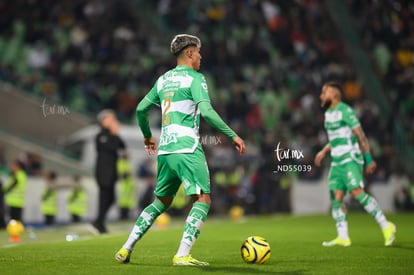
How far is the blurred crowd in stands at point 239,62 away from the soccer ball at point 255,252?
1597 centimetres

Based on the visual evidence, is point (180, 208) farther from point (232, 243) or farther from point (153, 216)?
point (153, 216)

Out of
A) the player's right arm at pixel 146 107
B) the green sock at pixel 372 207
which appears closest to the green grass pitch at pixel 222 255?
the green sock at pixel 372 207

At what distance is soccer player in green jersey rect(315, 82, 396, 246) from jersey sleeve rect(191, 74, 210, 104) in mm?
4146

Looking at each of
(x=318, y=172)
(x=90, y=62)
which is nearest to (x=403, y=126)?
(x=318, y=172)

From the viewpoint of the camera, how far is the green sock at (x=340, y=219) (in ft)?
39.2

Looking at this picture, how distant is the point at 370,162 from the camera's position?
11.7 metres

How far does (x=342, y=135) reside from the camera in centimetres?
1210

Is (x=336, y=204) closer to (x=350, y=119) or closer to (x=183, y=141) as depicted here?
(x=350, y=119)

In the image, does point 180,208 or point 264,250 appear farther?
point 180,208

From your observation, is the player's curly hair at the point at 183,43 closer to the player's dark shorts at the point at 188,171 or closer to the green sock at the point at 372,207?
the player's dark shorts at the point at 188,171

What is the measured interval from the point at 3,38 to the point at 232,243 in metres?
17.7

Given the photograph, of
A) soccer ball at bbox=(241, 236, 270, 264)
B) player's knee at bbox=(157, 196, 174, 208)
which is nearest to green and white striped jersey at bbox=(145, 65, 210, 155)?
player's knee at bbox=(157, 196, 174, 208)

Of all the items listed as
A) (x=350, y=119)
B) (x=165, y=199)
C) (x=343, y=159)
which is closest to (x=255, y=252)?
(x=165, y=199)

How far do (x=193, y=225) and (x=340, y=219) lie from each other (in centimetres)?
438
